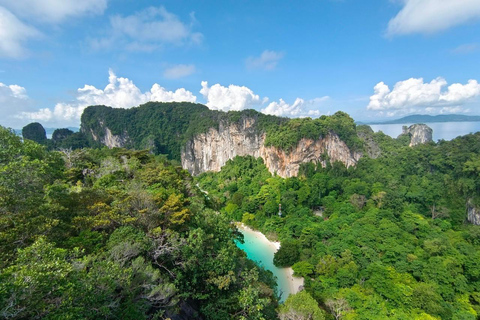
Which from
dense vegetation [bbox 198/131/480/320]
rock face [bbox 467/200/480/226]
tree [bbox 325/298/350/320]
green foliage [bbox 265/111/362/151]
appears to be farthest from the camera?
green foliage [bbox 265/111/362/151]

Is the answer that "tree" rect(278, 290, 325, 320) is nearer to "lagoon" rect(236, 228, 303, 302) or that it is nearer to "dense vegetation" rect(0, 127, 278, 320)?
"dense vegetation" rect(0, 127, 278, 320)

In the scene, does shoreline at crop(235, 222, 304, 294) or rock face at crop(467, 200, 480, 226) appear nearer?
shoreline at crop(235, 222, 304, 294)

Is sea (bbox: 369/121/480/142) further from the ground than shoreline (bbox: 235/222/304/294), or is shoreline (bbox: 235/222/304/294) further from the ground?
sea (bbox: 369/121/480/142)

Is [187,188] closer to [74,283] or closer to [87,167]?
[87,167]

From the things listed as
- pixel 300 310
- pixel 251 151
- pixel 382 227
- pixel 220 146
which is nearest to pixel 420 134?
→ pixel 251 151

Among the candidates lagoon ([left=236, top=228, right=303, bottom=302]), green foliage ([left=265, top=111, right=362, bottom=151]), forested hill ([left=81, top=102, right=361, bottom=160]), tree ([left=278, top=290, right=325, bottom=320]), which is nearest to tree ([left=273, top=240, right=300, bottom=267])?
lagoon ([left=236, top=228, right=303, bottom=302])

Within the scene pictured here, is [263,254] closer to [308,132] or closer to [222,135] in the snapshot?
[308,132]

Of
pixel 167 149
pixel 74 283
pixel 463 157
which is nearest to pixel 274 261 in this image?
pixel 74 283
